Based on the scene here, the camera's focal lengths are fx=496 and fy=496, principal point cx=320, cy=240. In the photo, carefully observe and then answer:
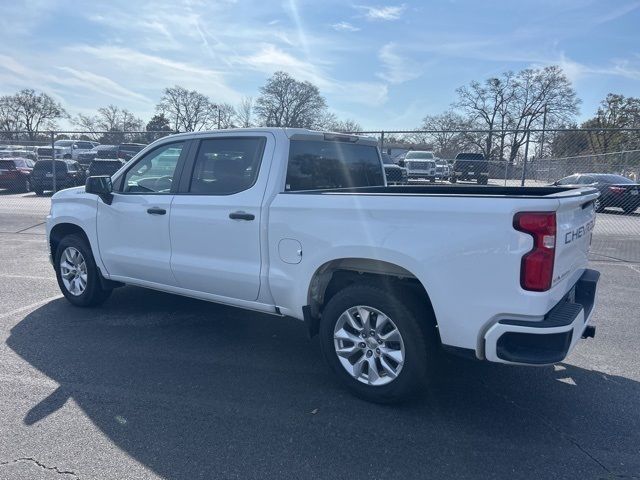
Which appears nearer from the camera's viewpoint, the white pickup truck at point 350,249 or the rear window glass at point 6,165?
the white pickup truck at point 350,249

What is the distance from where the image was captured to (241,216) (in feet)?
13.6

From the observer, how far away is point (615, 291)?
6895 mm

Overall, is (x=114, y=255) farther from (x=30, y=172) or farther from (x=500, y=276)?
(x=30, y=172)

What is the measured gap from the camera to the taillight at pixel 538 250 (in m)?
2.88

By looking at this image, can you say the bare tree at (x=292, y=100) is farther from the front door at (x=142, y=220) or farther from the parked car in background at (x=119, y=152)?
the front door at (x=142, y=220)

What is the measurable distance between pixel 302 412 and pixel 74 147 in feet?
157

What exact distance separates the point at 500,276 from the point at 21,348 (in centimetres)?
420

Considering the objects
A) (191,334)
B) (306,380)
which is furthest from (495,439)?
(191,334)

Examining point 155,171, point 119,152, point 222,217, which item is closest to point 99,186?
point 155,171

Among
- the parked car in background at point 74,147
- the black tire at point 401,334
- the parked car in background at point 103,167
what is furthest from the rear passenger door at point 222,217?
the parked car in background at point 74,147

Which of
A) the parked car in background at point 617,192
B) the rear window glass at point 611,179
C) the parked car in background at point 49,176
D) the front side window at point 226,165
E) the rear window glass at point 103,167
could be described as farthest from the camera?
the parked car in background at point 49,176

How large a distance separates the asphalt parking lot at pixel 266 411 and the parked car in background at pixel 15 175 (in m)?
21.4

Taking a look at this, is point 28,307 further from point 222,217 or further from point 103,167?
point 103,167

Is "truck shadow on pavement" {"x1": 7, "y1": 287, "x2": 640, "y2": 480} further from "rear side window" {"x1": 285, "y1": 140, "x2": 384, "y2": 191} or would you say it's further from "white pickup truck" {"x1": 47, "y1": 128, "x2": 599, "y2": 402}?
"rear side window" {"x1": 285, "y1": 140, "x2": 384, "y2": 191}
